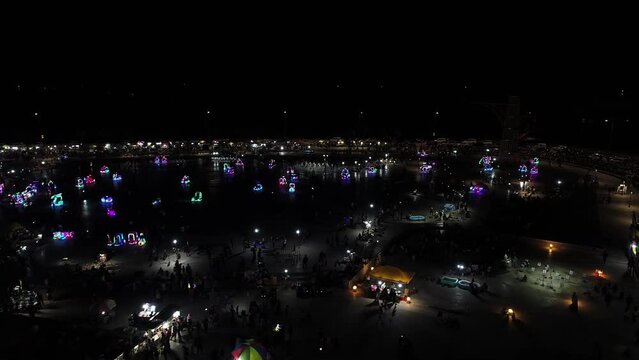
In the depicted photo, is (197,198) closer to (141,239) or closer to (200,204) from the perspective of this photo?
(200,204)

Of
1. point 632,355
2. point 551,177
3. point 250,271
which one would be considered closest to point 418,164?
point 551,177

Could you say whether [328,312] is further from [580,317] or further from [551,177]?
[551,177]

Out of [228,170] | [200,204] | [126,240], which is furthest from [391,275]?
[228,170]

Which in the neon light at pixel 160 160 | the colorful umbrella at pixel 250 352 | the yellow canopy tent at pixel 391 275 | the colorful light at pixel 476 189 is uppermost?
the neon light at pixel 160 160

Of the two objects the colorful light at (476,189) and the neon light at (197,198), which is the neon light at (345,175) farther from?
the neon light at (197,198)

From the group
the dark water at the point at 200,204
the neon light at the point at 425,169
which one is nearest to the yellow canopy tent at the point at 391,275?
the dark water at the point at 200,204

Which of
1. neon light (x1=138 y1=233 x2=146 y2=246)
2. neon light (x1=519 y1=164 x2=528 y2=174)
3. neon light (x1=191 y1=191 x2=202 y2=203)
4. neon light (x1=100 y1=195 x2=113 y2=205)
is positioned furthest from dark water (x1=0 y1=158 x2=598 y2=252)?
neon light (x1=519 y1=164 x2=528 y2=174)

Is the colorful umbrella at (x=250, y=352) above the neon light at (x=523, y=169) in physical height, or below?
below

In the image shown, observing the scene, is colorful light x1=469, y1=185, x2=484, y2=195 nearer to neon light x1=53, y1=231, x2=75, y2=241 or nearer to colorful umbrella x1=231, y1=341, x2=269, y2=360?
colorful umbrella x1=231, y1=341, x2=269, y2=360
